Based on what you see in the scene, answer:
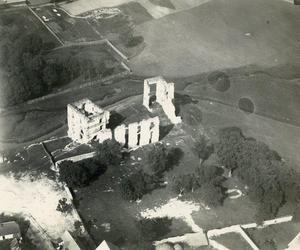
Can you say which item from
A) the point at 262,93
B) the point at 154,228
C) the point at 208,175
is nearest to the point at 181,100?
the point at 262,93

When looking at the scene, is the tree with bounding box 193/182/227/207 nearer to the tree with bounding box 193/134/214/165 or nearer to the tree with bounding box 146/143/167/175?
the tree with bounding box 146/143/167/175

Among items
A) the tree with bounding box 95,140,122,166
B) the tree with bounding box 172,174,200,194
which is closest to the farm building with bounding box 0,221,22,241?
the tree with bounding box 95,140,122,166

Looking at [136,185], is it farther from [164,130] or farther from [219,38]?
[219,38]

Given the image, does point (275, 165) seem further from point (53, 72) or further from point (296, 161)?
point (53, 72)

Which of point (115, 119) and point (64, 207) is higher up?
point (115, 119)

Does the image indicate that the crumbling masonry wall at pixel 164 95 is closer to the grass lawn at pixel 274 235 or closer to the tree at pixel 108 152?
the tree at pixel 108 152

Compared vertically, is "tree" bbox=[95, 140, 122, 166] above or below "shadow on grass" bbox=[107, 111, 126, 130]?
above
